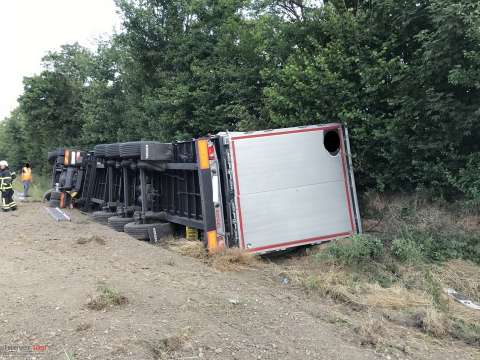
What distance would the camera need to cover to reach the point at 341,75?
7.80m

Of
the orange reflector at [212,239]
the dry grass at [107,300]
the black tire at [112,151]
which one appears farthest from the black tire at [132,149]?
the dry grass at [107,300]

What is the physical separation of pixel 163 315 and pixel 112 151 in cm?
639

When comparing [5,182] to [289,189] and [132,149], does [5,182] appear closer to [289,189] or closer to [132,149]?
[132,149]

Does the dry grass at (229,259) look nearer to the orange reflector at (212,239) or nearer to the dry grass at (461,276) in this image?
the orange reflector at (212,239)

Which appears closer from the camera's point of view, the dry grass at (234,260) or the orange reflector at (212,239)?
the dry grass at (234,260)

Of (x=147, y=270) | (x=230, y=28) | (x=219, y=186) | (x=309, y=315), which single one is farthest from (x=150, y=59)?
(x=309, y=315)

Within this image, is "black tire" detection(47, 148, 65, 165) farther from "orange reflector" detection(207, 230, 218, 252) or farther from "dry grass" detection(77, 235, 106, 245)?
"orange reflector" detection(207, 230, 218, 252)

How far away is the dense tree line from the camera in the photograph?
6199mm

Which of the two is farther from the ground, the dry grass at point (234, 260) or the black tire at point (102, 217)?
the black tire at point (102, 217)

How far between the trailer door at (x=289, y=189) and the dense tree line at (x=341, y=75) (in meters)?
0.80

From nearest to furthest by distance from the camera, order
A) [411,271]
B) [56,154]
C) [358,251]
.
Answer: [411,271] < [358,251] < [56,154]

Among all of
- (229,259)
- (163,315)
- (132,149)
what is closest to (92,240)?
(132,149)

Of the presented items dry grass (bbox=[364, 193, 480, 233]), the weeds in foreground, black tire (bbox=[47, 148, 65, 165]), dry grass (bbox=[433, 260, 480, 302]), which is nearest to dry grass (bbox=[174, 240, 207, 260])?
the weeds in foreground

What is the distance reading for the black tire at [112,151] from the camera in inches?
375
